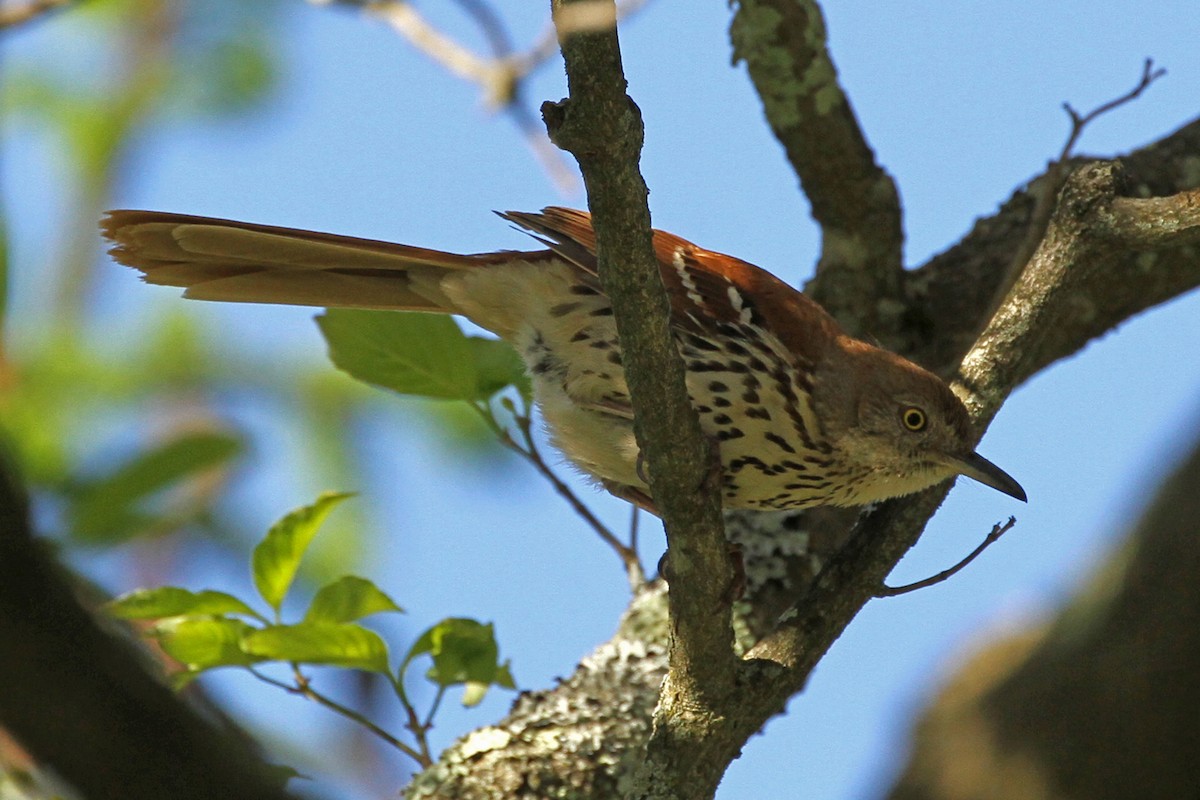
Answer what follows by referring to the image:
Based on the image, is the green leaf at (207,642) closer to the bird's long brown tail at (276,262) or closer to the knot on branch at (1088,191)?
the bird's long brown tail at (276,262)

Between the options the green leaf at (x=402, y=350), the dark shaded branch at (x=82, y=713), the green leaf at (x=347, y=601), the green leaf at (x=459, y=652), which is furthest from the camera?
the green leaf at (x=402, y=350)

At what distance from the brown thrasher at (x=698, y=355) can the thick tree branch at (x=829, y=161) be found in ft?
2.28

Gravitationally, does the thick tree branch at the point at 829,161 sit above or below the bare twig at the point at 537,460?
above

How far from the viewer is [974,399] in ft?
11.0

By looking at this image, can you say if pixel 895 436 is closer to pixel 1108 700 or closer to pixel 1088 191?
pixel 1088 191

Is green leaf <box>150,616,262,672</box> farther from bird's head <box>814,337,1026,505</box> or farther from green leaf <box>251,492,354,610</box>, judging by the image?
bird's head <box>814,337,1026,505</box>

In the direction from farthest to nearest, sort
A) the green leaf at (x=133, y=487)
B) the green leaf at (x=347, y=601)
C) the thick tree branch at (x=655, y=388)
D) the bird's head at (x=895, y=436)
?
the bird's head at (x=895, y=436) < the green leaf at (x=347, y=601) < the green leaf at (x=133, y=487) < the thick tree branch at (x=655, y=388)

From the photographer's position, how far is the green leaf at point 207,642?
2926 mm

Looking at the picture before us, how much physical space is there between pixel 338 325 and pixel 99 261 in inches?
138

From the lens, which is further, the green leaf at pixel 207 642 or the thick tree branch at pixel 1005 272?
the thick tree branch at pixel 1005 272

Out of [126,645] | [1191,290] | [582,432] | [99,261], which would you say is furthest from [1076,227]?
[99,261]

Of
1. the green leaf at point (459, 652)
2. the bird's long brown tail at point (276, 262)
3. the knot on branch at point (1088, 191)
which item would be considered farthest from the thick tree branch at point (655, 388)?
the bird's long brown tail at point (276, 262)

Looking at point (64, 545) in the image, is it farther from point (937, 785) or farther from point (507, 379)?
point (937, 785)

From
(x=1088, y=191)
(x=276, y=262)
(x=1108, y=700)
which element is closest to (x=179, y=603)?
(x=276, y=262)
